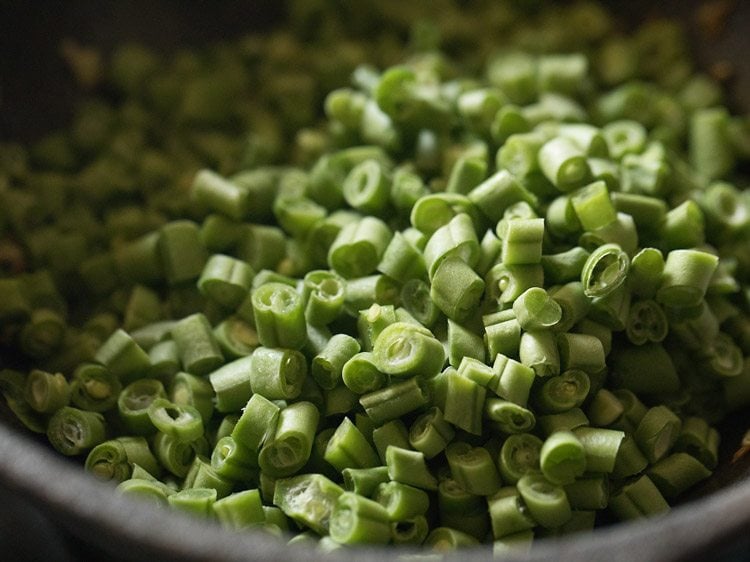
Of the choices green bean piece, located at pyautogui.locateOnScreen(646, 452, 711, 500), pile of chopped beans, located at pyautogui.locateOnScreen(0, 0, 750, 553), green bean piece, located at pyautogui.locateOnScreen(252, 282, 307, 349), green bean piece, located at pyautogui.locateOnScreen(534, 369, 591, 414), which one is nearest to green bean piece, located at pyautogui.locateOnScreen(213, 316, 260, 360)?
pile of chopped beans, located at pyautogui.locateOnScreen(0, 0, 750, 553)

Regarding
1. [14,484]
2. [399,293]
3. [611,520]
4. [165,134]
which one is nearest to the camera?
[14,484]

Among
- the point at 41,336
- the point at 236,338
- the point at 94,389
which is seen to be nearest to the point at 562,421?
the point at 236,338

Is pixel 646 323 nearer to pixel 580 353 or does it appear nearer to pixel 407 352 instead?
pixel 580 353

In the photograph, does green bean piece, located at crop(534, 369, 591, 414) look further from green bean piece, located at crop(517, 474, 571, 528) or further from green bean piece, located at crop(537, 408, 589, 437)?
green bean piece, located at crop(517, 474, 571, 528)

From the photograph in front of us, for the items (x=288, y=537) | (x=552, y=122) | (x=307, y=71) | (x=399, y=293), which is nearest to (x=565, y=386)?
(x=399, y=293)

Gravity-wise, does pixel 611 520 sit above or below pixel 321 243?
below

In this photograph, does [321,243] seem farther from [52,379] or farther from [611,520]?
[611,520]
